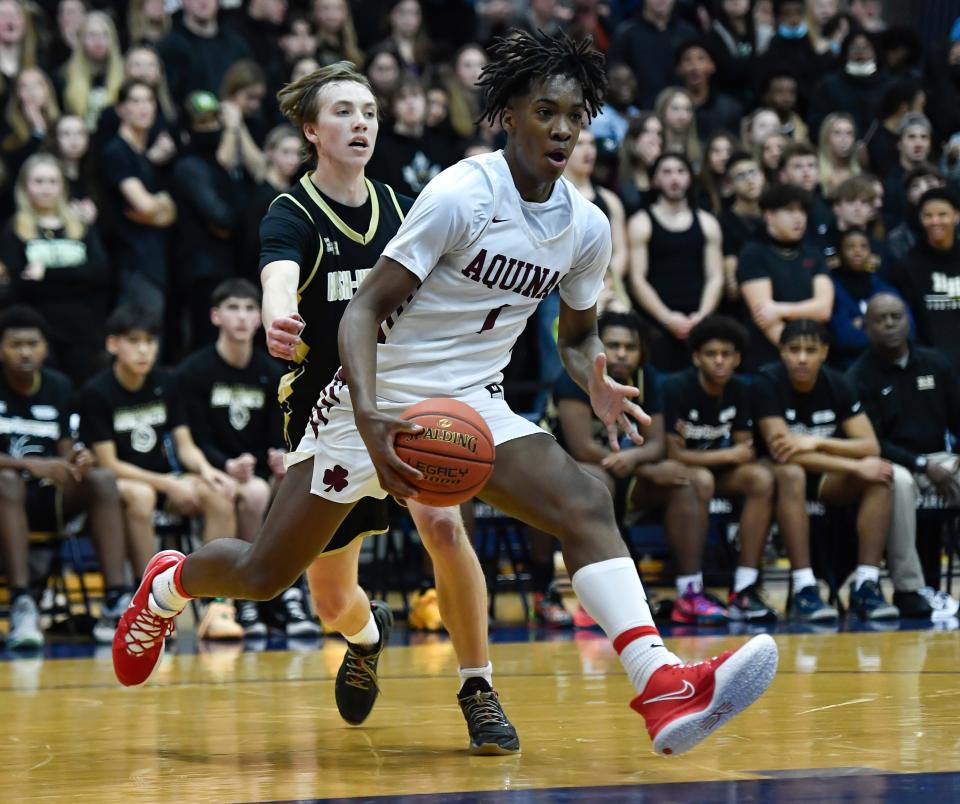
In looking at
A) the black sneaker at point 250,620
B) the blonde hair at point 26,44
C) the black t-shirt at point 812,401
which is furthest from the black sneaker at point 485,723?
the blonde hair at point 26,44

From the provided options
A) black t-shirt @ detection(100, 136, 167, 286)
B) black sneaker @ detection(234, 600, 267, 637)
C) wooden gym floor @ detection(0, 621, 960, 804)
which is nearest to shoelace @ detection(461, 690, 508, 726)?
wooden gym floor @ detection(0, 621, 960, 804)

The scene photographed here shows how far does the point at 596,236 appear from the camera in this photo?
4.49 meters

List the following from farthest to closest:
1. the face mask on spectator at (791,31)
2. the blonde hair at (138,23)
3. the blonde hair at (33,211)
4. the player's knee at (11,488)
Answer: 1. the face mask on spectator at (791,31)
2. the blonde hair at (138,23)
3. the blonde hair at (33,211)
4. the player's knee at (11,488)

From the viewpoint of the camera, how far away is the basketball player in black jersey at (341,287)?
4.75m

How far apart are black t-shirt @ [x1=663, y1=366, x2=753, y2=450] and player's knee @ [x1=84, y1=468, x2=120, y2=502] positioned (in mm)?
3026

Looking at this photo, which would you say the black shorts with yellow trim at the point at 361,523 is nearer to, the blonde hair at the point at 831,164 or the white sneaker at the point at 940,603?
the white sneaker at the point at 940,603

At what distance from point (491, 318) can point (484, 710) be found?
114cm

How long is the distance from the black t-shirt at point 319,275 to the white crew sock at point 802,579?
164 inches

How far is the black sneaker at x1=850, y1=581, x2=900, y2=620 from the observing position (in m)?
8.35

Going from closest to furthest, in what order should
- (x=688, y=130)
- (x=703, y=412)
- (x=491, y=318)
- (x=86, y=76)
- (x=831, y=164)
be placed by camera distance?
(x=491, y=318) → (x=703, y=412) → (x=86, y=76) → (x=688, y=130) → (x=831, y=164)

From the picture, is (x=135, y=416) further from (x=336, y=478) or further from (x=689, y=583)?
(x=336, y=478)

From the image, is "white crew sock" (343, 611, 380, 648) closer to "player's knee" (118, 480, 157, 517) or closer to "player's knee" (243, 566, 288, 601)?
"player's knee" (243, 566, 288, 601)

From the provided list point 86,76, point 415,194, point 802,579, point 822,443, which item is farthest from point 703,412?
point 86,76

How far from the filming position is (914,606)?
8.44 m
